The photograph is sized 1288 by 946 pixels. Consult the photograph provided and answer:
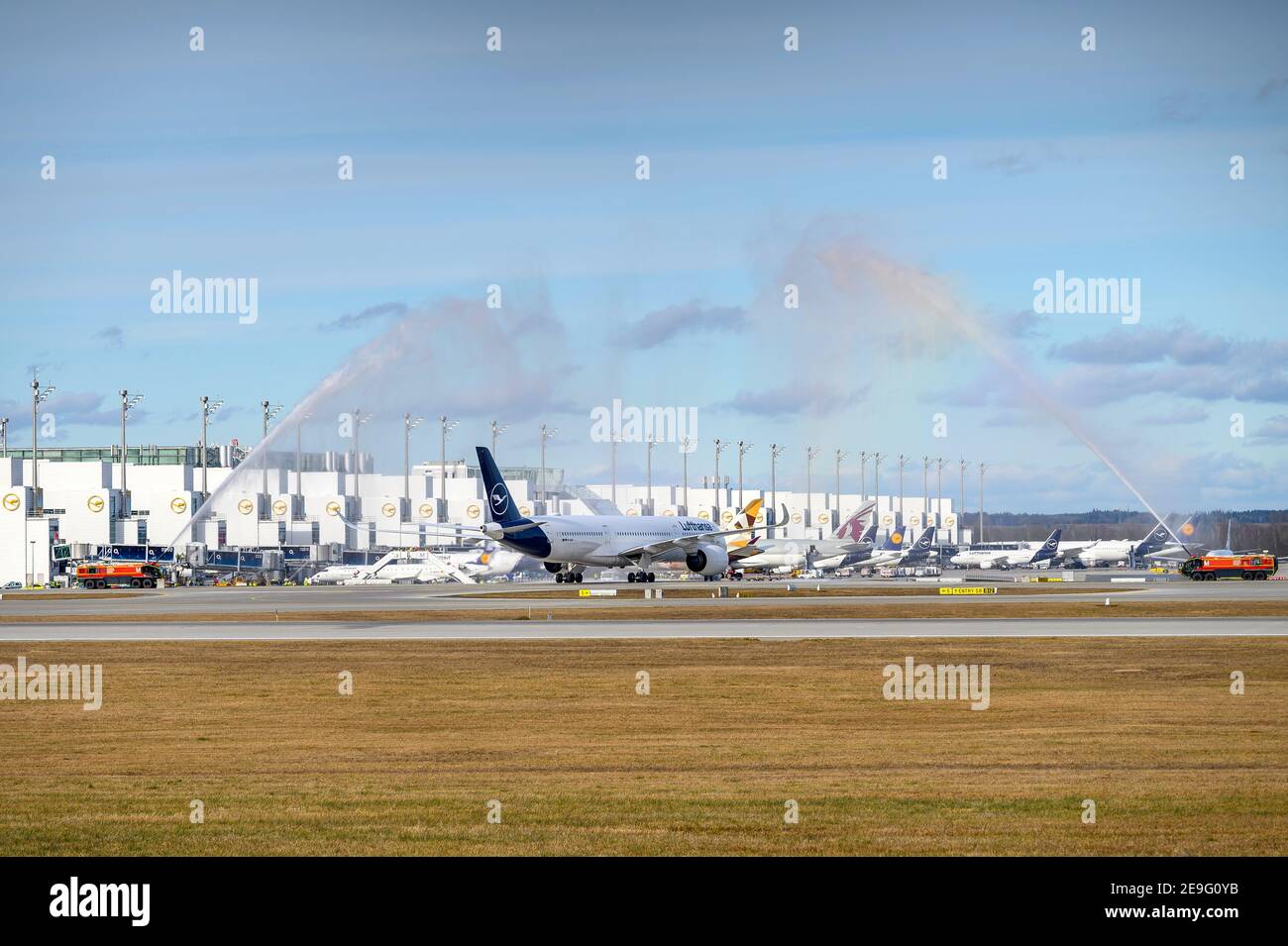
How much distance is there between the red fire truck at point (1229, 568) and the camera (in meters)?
122

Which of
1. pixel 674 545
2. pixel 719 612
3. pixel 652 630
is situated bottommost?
pixel 719 612

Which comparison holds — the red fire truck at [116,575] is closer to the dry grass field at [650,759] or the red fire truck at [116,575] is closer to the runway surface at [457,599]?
the runway surface at [457,599]

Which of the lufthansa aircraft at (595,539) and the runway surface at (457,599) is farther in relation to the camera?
the lufthansa aircraft at (595,539)

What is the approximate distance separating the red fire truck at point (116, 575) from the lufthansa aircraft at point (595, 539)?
33.3 m

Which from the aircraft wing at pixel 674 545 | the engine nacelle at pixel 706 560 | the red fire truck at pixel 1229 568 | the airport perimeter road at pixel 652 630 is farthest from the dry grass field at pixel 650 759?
the red fire truck at pixel 1229 568

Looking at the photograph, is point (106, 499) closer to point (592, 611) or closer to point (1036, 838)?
point (592, 611)

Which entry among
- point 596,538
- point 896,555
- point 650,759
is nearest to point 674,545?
point 596,538

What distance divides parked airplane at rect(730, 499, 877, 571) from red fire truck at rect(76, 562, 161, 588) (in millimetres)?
53297

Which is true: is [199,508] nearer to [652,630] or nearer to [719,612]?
[719,612]

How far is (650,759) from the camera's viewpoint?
25.1 m

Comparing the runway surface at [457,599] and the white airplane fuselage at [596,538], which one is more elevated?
the white airplane fuselage at [596,538]

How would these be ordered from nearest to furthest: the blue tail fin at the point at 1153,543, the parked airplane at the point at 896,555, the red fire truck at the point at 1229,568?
the red fire truck at the point at 1229,568 < the parked airplane at the point at 896,555 < the blue tail fin at the point at 1153,543

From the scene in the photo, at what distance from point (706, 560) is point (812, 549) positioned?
58043mm
